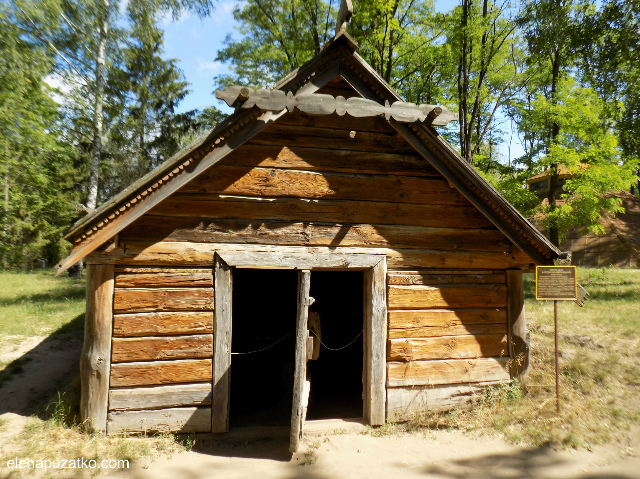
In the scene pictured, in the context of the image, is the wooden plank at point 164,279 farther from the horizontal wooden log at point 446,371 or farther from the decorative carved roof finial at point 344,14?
the decorative carved roof finial at point 344,14

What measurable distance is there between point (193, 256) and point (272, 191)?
1.35 meters

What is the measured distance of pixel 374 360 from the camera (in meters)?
5.70

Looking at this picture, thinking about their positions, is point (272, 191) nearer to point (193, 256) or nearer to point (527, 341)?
point (193, 256)

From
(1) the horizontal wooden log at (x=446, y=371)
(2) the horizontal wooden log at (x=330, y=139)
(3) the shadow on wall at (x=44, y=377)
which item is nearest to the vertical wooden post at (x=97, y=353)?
(3) the shadow on wall at (x=44, y=377)

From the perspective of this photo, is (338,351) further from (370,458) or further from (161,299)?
(161,299)

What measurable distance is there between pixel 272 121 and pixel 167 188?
5.06 ft

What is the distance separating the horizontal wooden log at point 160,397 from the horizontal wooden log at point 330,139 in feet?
A: 11.0

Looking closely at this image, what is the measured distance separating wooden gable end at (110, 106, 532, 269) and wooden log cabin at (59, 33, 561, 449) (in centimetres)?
2

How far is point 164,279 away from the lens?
5172 mm

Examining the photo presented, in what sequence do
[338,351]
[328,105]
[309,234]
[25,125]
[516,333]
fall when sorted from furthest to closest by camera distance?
[25,125] → [338,351] → [516,333] → [309,234] → [328,105]

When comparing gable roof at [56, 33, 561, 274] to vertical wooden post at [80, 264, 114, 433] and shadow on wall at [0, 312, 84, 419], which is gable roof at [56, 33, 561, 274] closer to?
vertical wooden post at [80, 264, 114, 433]

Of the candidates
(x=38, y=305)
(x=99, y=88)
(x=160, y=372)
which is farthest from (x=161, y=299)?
(x=99, y=88)

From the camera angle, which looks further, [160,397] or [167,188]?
[160,397]

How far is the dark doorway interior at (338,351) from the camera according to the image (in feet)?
23.6
